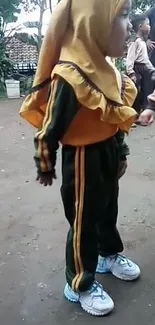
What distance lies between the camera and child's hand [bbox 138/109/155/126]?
60.2 inches

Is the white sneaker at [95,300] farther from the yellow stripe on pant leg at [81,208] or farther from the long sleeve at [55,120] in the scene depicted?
the long sleeve at [55,120]

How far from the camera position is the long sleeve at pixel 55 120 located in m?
1.29

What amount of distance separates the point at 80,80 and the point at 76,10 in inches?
7.6

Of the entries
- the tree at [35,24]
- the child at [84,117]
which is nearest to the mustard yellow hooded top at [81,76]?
the child at [84,117]

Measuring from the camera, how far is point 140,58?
4133 mm

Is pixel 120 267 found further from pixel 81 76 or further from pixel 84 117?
pixel 81 76

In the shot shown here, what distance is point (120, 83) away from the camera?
1.46 m

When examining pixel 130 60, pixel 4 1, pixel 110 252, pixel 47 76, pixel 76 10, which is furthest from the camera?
pixel 4 1

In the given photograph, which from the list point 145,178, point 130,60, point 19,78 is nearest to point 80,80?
point 145,178

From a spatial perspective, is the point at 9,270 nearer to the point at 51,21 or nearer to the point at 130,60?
the point at 51,21

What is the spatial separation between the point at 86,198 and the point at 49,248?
1.98 feet

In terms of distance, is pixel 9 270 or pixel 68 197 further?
pixel 9 270

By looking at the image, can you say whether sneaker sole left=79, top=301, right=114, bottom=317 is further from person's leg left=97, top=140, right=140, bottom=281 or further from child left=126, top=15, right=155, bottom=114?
child left=126, top=15, right=155, bottom=114

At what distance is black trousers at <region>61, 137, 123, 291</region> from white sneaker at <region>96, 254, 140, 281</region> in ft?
0.66
